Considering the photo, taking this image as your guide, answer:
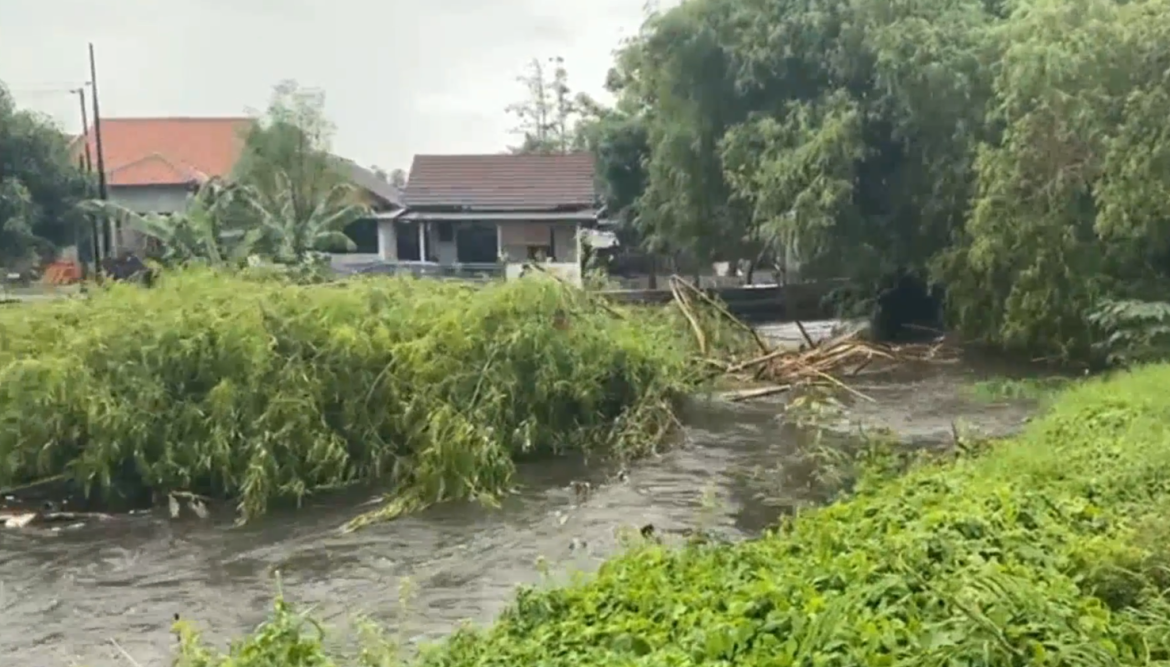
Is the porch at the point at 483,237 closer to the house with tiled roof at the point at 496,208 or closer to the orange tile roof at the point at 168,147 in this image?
the house with tiled roof at the point at 496,208

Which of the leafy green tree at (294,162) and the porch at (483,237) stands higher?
the leafy green tree at (294,162)

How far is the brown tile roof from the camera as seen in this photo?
37.9 m

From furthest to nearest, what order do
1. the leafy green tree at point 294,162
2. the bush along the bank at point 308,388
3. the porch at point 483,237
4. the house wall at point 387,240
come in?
the house wall at point 387,240, the porch at point 483,237, the leafy green tree at point 294,162, the bush along the bank at point 308,388

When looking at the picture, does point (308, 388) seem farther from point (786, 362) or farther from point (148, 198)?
point (148, 198)

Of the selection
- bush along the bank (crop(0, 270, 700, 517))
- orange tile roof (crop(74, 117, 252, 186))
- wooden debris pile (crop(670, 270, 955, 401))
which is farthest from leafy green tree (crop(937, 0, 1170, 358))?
orange tile roof (crop(74, 117, 252, 186))

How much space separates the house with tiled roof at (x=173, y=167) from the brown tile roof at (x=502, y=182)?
62.0 inches

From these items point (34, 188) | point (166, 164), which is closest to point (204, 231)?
point (34, 188)

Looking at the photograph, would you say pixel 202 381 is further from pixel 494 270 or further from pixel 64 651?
pixel 494 270

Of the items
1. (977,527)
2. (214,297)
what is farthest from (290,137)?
(977,527)

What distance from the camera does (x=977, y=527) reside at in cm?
691

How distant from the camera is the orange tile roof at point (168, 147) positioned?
135 feet

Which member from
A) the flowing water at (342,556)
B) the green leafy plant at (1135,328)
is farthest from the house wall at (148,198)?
the green leafy plant at (1135,328)

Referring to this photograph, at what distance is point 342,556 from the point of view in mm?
11242

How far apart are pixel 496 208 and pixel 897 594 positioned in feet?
107
